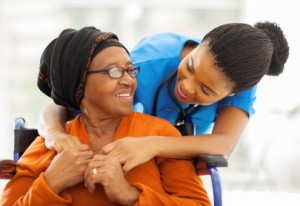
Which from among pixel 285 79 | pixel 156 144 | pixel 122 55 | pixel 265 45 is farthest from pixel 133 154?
pixel 285 79

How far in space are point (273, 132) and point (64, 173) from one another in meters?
3.08

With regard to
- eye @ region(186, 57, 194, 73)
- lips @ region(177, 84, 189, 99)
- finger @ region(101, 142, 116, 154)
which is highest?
eye @ region(186, 57, 194, 73)

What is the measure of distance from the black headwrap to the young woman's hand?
8.6 inches

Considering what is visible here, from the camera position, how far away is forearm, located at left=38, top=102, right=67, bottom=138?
1773 mm

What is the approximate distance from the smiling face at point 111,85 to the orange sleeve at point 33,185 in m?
0.25

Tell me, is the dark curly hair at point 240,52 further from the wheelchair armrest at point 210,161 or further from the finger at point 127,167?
the finger at point 127,167

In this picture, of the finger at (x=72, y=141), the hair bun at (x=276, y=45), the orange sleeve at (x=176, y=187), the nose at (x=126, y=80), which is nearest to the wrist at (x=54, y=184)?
the finger at (x=72, y=141)

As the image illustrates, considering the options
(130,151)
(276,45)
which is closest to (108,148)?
(130,151)

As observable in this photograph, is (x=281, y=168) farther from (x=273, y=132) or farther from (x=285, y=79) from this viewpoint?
(x=285, y=79)

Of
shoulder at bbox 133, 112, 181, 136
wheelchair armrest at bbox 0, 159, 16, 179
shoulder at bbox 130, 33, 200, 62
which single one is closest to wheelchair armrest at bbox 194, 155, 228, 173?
shoulder at bbox 133, 112, 181, 136

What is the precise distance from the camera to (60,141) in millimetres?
1645

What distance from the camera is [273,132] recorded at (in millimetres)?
4387

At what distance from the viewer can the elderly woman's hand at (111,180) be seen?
1528 mm

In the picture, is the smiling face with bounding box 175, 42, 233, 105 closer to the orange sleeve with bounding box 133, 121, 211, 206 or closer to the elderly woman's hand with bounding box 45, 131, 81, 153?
the orange sleeve with bounding box 133, 121, 211, 206
